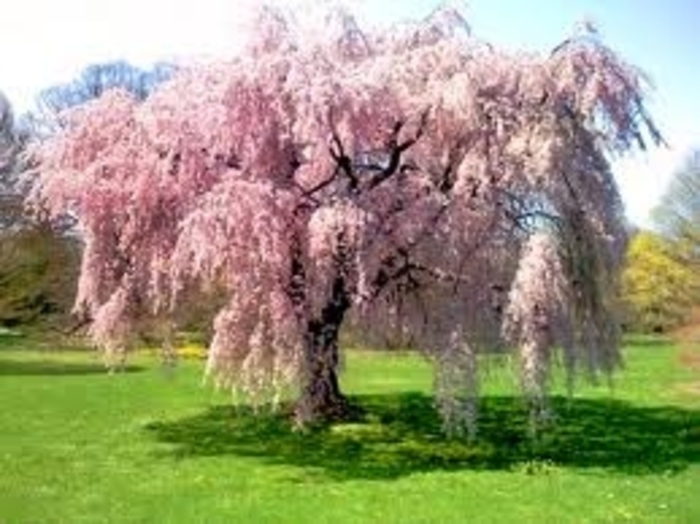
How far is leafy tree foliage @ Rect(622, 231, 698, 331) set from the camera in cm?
6384

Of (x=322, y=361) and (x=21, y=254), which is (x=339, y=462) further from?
(x=21, y=254)

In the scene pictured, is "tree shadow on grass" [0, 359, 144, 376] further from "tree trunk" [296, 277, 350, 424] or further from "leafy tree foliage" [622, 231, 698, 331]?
"leafy tree foliage" [622, 231, 698, 331]

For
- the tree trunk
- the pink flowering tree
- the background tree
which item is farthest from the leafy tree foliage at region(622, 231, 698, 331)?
the pink flowering tree

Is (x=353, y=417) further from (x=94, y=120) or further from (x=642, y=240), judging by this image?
(x=642, y=240)

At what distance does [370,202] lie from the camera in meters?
23.4

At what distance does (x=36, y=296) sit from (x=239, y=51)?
32.3m

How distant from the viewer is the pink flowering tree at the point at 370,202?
2225cm

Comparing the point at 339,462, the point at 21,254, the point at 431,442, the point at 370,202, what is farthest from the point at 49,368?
the point at 339,462

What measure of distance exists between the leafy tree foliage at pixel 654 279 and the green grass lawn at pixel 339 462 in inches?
1147

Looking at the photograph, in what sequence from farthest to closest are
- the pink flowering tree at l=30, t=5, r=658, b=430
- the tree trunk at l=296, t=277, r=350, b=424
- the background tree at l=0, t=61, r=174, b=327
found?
the background tree at l=0, t=61, r=174, b=327 → the tree trunk at l=296, t=277, r=350, b=424 → the pink flowering tree at l=30, t=5, r=658, b=430

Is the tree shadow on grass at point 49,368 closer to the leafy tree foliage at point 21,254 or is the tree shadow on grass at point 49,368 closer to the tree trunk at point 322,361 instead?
the leafy tree foliage at point 21,254

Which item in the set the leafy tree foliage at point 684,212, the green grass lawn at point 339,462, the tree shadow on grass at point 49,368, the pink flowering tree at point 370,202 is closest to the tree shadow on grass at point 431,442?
the green grass lawn at point 339,462

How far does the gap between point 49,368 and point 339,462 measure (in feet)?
90.9

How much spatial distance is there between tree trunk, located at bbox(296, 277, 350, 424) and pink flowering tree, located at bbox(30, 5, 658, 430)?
0.07m
